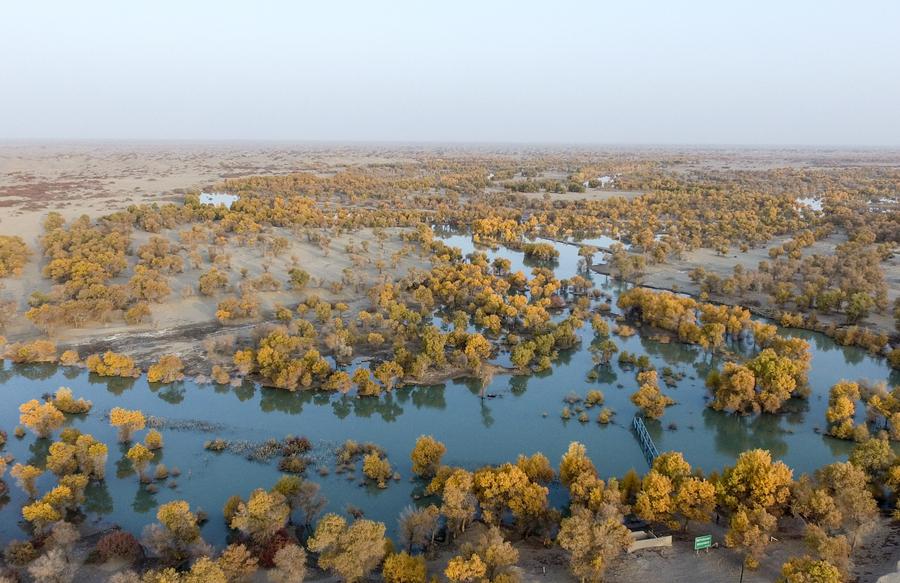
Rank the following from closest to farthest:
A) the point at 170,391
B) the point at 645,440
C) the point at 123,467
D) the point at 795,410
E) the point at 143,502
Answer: the point at 143,502 < the point at 123,467 < the point at 645,440 < the point at 795,410 < the point at 170,391

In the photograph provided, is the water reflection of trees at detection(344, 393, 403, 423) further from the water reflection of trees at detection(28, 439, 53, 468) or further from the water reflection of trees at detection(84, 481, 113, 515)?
the water reflection of trees at detection(28, 439, 53, 468)

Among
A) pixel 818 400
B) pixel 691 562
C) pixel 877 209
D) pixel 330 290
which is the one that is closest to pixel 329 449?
pixel 691 562

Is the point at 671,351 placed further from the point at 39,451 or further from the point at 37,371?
the point at 37,371

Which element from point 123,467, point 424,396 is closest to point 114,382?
point 123,467

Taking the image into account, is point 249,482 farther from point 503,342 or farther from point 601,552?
point 503,342

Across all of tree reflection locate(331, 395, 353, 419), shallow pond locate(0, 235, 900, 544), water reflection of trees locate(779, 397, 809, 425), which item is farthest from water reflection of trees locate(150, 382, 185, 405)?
water reflection of trees locate(779, 397, 809, 425)

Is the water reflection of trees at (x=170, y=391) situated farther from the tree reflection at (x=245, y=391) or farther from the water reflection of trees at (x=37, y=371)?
the water reflection of trees at (x=37, y=371)

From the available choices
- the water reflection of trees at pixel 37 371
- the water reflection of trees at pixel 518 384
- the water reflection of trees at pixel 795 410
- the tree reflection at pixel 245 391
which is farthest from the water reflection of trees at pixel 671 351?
the water reflection of trees at pixel 37 371
